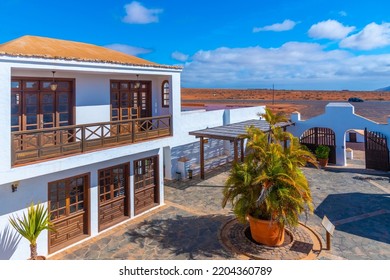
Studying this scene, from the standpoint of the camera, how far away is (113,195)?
1194cm

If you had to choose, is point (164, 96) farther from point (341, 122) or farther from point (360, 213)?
point (341, 122)

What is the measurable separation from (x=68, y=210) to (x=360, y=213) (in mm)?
12102

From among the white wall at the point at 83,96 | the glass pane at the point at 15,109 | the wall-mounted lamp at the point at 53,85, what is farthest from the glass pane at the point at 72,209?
the wall-mounted lamp at the point at 53,85

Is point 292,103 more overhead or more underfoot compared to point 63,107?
more overhead

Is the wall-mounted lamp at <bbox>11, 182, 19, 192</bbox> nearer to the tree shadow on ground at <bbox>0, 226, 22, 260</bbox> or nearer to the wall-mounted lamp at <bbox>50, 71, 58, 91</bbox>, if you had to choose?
the tree shadow on ground at <bbox>0, 226, 22, 260</bbox>

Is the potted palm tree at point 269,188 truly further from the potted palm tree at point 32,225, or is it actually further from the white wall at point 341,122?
the white wall at point 341,122

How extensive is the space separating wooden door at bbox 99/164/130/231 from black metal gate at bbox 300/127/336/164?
1531 cm

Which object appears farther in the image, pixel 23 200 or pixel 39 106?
pixel 39 106

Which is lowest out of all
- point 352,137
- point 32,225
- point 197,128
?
point 32,225

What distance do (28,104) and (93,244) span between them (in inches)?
215

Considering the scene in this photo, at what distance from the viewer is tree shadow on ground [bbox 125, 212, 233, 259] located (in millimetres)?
9664

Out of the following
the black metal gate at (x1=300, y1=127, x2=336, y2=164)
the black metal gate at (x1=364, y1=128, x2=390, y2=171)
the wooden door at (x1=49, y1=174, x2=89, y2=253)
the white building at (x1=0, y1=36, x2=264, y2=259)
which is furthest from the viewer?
the black metal gate at (x1=300, y1=127, x2=336, y2=164)

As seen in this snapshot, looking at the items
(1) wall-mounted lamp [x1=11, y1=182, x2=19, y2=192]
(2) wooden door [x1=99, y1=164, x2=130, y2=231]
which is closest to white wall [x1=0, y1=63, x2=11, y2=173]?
(1) wall-mounted lamp [x1=11, y1=182, x2=19, y2=192]

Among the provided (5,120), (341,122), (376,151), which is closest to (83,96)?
(5,120)
